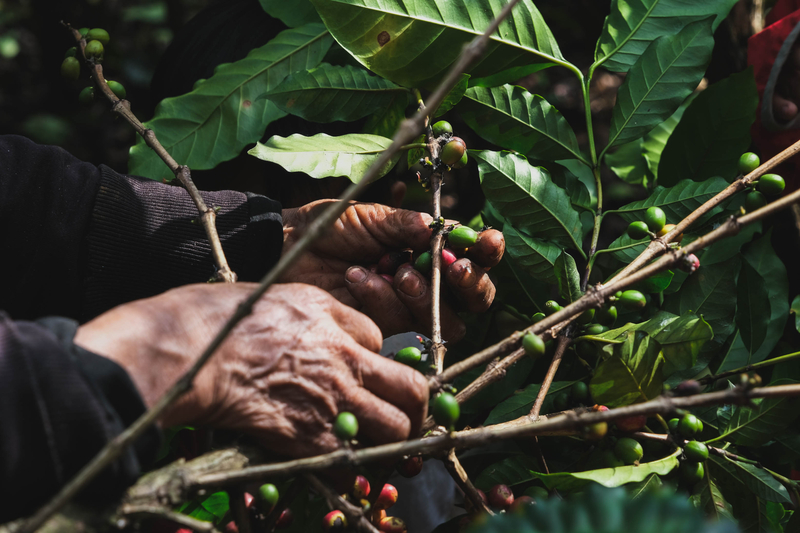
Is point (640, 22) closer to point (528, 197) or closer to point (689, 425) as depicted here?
point (528, 197)

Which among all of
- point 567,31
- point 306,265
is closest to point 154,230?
point 306,265

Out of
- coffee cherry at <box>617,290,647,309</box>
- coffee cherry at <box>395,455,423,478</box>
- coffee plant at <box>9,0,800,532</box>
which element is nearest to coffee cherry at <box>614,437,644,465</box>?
coffee plant at <box>9,0,800,532</box>

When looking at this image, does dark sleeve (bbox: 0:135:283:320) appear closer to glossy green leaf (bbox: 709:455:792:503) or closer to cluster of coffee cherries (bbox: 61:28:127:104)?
cluster of coffee cherries (bbox: 61:28:127:104)

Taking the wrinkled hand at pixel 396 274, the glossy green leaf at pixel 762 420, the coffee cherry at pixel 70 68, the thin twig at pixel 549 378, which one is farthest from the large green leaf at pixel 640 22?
the coffee cherry at pixel 70 68

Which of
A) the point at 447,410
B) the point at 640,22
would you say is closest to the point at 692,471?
the point at 447,410

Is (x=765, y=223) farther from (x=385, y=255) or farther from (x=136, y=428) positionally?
(x=136, y=428)

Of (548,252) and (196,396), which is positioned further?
(548,252)

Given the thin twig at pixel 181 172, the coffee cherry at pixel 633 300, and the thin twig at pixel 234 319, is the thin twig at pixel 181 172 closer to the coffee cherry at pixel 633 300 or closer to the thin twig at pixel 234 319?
the thin twig at pixel 234 319

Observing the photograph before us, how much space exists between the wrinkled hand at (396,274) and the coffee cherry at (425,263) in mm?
17

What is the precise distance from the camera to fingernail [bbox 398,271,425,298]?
1.32 m

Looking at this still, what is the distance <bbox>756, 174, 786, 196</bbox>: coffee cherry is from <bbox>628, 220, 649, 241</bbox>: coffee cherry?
0.81ft

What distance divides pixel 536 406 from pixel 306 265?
0.75m

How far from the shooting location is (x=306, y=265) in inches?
62.9

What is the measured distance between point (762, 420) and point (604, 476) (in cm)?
42
